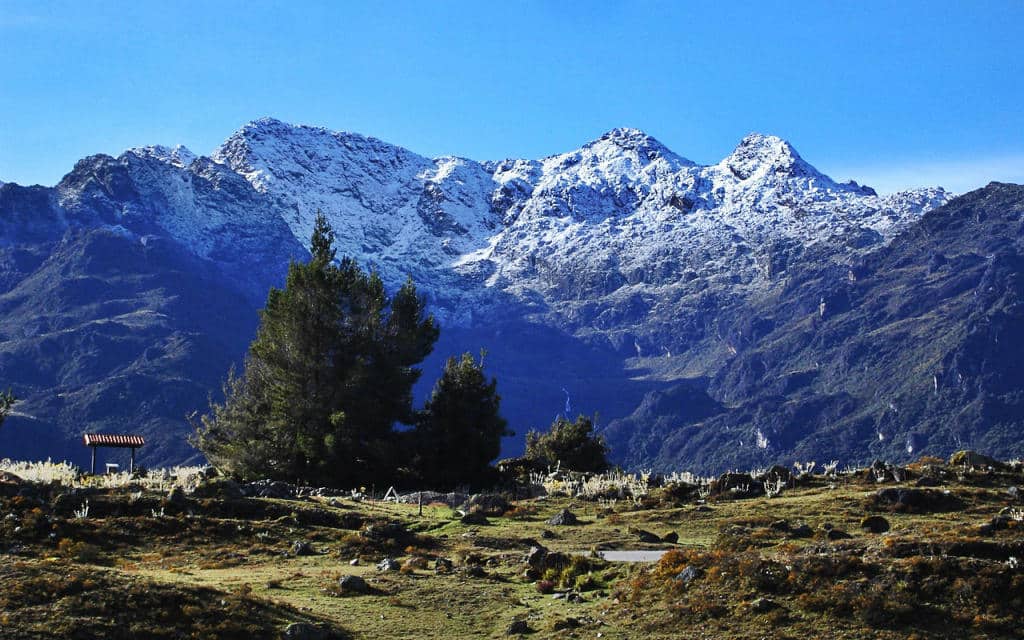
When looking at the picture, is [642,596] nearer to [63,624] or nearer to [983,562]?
[983,562]

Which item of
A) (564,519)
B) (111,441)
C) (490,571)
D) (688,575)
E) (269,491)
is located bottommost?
(490,571)

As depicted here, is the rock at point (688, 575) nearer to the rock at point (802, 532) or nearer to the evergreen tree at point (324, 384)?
the rock at point (802, 532)

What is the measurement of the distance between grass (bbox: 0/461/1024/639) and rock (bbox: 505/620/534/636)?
0.37 m

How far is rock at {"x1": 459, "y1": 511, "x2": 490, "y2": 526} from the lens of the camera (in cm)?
3394

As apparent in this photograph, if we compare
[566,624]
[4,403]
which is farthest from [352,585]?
[4,403]

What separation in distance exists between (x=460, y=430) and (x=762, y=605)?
32883mm

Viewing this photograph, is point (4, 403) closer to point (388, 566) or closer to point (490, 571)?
point (388, 566)

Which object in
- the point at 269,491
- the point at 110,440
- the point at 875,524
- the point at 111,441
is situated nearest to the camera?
the point at 875,524

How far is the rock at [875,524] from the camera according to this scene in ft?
96.6

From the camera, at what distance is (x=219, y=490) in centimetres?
3444

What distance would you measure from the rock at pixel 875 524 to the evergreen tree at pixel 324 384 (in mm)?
24292

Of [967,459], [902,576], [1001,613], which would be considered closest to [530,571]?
[902,576]

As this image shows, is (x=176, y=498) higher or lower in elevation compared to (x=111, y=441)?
lower

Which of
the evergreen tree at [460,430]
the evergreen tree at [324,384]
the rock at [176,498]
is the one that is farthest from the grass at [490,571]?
the evergreen tree at [460,430]
